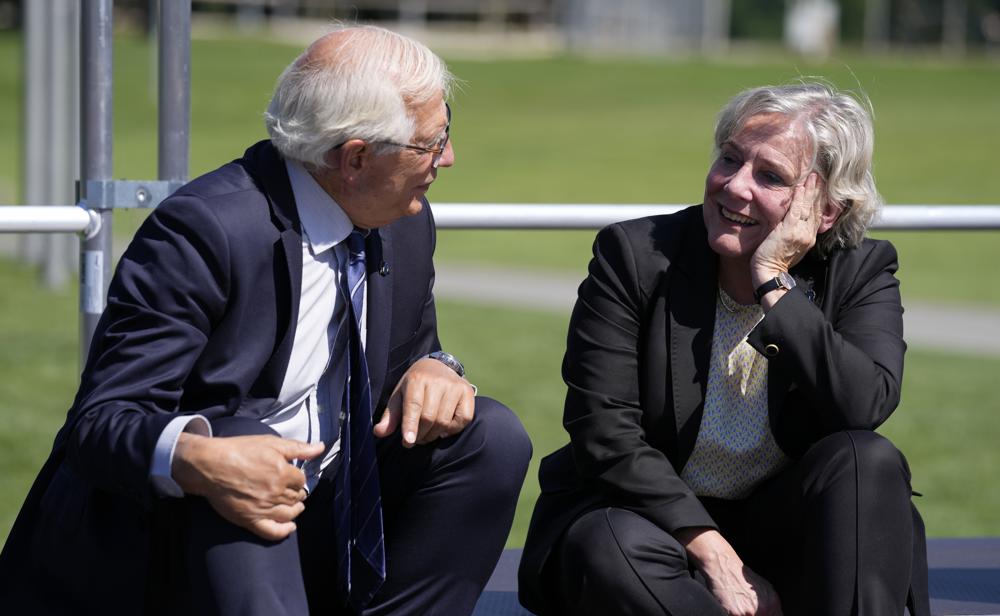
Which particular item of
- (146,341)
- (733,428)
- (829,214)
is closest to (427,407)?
(146,341)

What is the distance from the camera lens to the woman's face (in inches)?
106

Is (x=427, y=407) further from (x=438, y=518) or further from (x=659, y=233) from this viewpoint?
(x=659, y=233)

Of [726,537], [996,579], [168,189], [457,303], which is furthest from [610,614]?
[457,303]

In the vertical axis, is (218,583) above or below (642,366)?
below

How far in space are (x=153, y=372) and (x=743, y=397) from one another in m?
1.15

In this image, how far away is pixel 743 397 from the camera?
272 centimetres

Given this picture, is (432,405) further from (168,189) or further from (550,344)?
(550,344)

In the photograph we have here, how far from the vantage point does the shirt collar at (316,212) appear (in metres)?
2.45

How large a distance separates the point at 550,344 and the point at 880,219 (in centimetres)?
670

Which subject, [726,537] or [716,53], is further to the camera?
[716,53]

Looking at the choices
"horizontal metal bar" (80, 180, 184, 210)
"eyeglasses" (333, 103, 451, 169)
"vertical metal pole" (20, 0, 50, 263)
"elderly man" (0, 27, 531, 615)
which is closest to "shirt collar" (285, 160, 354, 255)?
"elderly man" (0, 27, 531, 615)

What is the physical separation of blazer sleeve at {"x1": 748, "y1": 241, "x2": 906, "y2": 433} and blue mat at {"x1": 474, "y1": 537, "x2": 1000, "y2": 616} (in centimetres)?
57

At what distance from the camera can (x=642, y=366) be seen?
9.01 ft

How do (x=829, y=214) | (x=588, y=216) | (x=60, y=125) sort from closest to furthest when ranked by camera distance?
(x=829, y=214) < (x=588, y=216) < (x=60, y=125)
